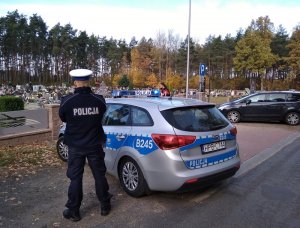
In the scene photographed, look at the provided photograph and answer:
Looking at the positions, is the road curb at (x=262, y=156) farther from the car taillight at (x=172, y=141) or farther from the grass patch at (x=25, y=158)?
the grass patch at (x=25, y=158)

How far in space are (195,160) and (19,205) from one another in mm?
2619

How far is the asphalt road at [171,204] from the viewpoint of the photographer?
14.9 ft

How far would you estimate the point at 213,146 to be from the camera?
5266mm

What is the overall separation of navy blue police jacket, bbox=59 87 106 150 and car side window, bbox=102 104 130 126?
3.72 ft

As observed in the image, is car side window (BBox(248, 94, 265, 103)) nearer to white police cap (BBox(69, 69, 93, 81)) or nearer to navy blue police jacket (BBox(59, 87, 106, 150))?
navy blue police jacket (BBox(59, 87, 106, 150))

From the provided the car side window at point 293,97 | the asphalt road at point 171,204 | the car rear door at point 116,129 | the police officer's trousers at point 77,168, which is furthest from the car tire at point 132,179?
the car side window at point 293,97

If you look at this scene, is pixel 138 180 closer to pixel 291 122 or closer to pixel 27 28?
pixel 291 122

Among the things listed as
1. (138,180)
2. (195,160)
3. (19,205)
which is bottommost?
(19,205)

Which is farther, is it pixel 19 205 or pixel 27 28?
pixel 27 28

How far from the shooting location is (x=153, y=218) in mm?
4660

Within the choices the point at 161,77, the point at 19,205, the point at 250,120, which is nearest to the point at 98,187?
the point at 19,205

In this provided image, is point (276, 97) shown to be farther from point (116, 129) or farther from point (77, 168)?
point (77, 168)

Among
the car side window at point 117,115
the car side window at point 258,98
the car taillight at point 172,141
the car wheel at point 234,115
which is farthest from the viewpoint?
the car wheel at point 234,115

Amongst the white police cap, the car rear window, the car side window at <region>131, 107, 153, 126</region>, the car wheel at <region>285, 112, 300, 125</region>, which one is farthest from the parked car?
the white police cap
